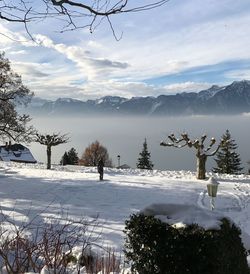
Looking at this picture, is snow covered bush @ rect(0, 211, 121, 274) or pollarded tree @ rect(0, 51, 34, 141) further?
pollarded tree @ rect(0, 51, 34, 141)

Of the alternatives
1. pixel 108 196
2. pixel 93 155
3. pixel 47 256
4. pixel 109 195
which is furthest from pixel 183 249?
pixel 93 155

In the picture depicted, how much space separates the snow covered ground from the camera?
16641 mm

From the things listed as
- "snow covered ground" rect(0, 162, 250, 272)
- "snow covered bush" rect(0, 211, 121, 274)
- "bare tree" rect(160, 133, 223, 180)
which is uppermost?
"bare tree" rect(160, 133, 223, 180)

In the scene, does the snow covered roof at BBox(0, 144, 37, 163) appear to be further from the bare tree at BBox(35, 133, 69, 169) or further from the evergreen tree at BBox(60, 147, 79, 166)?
the bare tree at BBox(35, 133, 69, 169)

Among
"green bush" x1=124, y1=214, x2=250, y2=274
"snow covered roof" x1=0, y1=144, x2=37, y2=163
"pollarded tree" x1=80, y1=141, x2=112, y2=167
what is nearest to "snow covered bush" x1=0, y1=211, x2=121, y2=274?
"green bush" x1=124, y1=214, x2=250, y2=274

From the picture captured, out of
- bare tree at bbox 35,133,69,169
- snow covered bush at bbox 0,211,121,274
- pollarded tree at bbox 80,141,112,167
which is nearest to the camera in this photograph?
snow covered bush at bbox 0,211,121,274

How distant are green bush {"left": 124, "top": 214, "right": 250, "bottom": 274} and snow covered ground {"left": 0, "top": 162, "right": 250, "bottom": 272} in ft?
22.8

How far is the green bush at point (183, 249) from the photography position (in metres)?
4.90

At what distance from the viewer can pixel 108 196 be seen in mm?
21500

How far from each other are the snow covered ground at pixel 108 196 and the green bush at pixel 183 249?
22.8 ft

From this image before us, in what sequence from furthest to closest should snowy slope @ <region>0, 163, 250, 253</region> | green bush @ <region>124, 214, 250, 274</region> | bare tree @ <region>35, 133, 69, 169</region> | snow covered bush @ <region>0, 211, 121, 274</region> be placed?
bare tree @ <region>35, 133, 69, 169</region> < snowy slope @ <region>0, 163, 250, 253</region> < green bush @ <region>124, 214, 250, 274</region> < snow covered bush @ <region>0, 211, 121, 274</region>

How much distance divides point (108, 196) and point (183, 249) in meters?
16.7

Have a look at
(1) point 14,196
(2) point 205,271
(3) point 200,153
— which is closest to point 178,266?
(2) point 205,271

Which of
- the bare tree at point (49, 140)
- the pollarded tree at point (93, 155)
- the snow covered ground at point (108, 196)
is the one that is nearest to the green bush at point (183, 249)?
the snow covered ground at point (108, 196)
